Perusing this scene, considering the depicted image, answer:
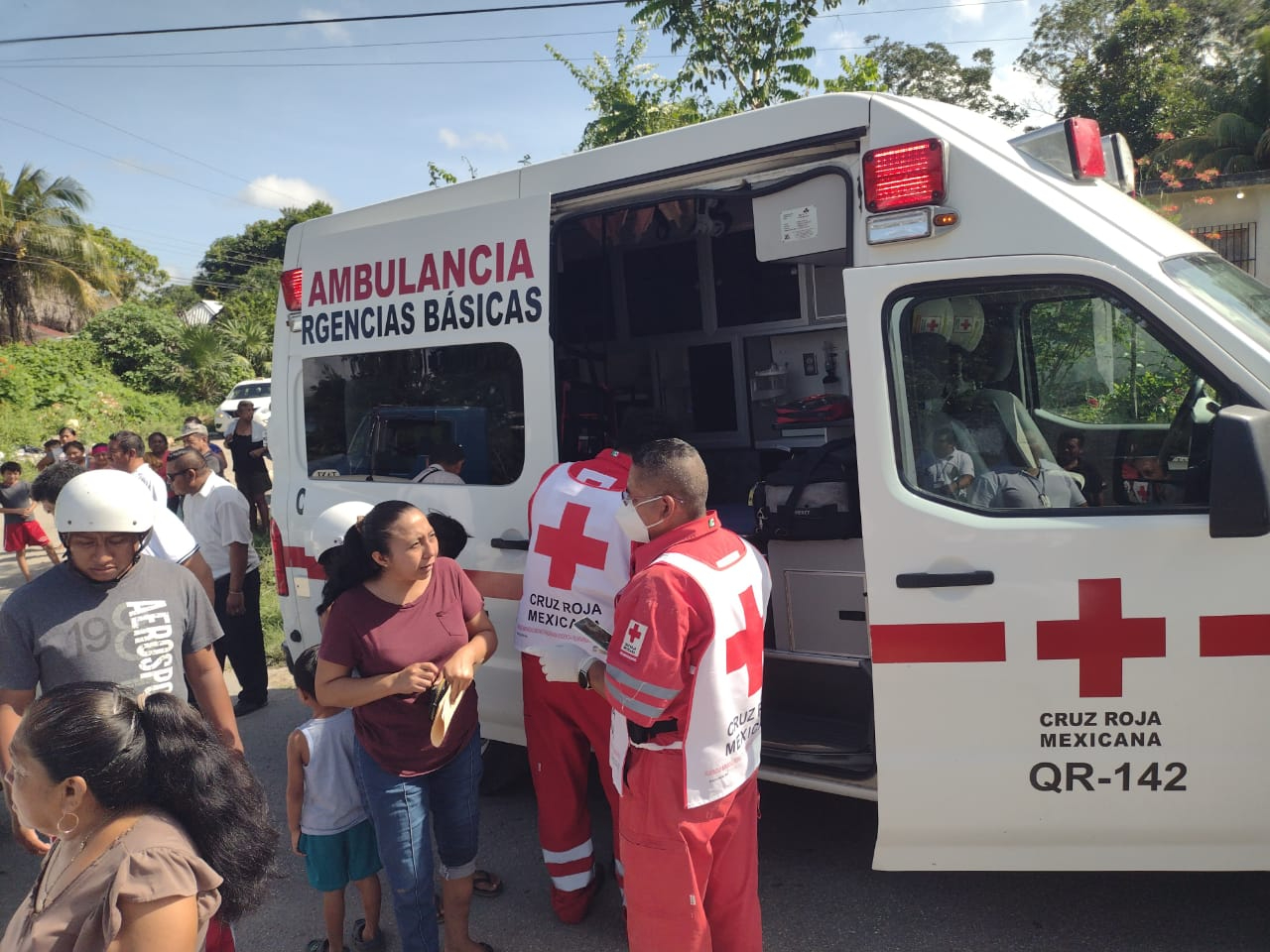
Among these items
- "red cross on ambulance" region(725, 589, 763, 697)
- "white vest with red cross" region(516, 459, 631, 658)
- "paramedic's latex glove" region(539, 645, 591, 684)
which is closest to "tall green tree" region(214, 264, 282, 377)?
"white vest with red cross" region(516, 459, 631, 658)

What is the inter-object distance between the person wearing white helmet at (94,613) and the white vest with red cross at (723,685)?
149cm

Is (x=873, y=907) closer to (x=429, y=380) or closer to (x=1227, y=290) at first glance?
(x=1227, y=290)

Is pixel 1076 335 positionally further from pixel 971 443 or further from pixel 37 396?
pixel 37 396

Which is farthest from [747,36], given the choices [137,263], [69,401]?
[137,263]

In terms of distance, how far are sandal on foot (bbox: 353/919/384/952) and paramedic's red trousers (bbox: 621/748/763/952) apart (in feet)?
3.89

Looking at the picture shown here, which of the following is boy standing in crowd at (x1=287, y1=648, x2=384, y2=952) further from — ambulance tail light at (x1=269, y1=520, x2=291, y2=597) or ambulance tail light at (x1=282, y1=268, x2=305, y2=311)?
ambulance tail light at (x1=282, y1=268, x2=305, y2=311)

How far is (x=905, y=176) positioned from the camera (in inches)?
107

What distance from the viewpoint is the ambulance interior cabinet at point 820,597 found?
339 cm

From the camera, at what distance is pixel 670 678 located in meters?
2.28

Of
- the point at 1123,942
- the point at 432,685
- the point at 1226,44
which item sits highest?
the point at 1226,44

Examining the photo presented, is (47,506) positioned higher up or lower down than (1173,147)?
lower down

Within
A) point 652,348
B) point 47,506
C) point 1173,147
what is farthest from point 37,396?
point 1173,147

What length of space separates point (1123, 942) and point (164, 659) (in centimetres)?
294

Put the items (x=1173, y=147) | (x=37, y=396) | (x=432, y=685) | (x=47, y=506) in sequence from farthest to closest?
(x=37, y=396)
(x=1173, y=147)
(x=47, y=506)
(x=432, y=685)
